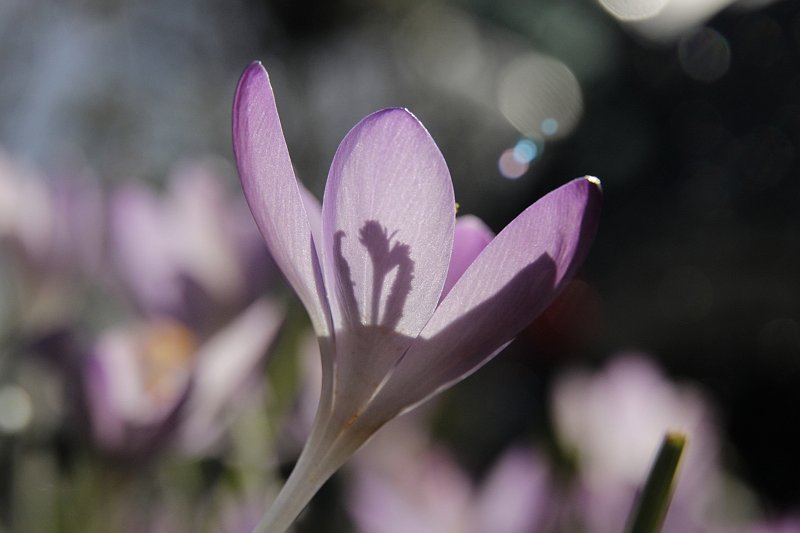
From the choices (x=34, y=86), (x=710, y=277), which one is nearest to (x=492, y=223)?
(x=710, y=277)

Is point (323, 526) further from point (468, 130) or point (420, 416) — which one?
point (468, 130)

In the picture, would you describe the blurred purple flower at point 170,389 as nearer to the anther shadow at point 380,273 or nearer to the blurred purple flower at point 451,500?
the blurred purple flower at point 451,500

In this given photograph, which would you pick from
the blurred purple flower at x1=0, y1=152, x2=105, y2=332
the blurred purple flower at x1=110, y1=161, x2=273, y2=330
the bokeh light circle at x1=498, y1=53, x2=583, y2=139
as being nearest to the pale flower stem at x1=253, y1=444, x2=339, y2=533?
the blurred purple flower at x1=110, y1=161, x2=273, y2=330

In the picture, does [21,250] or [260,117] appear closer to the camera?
[260,117]

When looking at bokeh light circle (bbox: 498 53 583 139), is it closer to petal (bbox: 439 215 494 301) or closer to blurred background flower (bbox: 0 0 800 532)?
blurred background flower (bbox: 0 0 800 532)

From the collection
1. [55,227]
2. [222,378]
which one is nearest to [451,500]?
[222,378]

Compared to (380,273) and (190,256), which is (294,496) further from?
(190,256)
